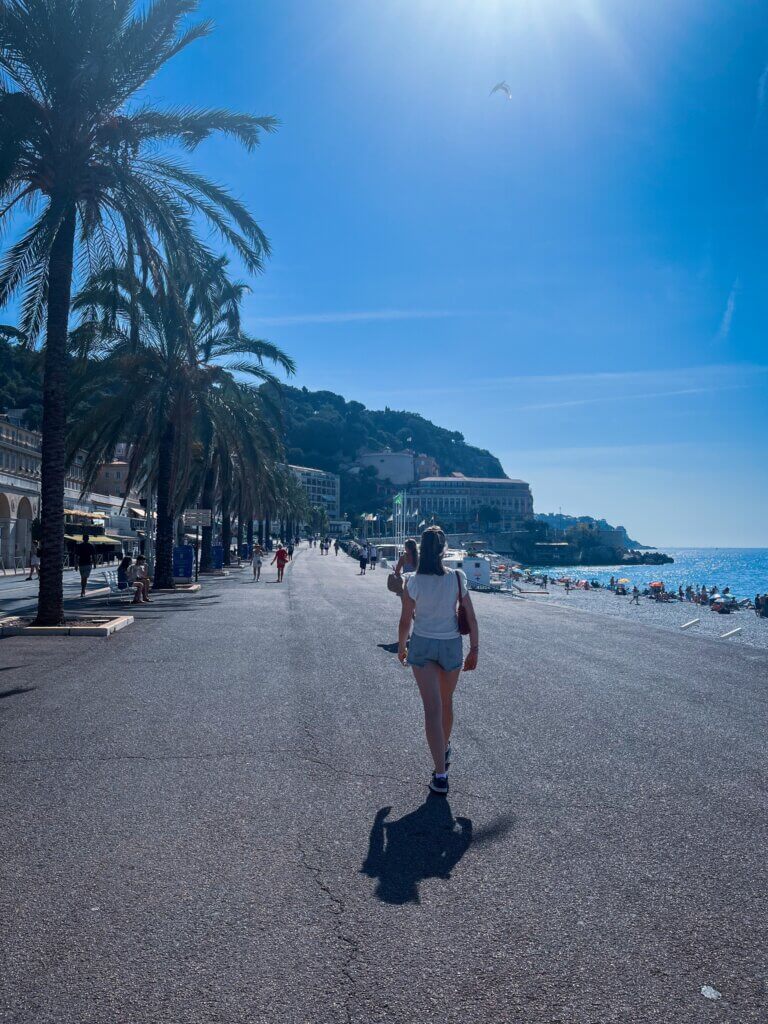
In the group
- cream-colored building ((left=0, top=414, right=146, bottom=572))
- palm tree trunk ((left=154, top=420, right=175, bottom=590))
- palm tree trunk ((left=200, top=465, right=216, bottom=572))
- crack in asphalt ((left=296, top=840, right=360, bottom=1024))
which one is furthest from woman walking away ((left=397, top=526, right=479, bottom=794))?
cream-colored building ((left=0, top=414, right=146, bottom=572))

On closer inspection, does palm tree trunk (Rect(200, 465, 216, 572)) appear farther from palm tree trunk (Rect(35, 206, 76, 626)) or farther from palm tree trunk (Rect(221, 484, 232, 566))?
palm tree trunk (Rect(35, 206, 76, 626))

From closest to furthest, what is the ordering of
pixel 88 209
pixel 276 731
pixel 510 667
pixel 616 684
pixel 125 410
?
pixel 276 731
pixel 616 684
pixel 510 667
pixel 88 209
pixel 125 410

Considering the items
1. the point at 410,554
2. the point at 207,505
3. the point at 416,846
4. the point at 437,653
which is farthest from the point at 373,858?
the point at 207,505

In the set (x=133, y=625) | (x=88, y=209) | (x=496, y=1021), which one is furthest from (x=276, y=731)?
(x=88, y=209)

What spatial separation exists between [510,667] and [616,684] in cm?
163

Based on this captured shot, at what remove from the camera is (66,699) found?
822cm

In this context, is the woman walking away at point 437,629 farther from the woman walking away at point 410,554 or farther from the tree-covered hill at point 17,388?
the tree-covered hill at point 17,388

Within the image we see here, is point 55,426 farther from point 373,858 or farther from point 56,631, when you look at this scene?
Answer: point 373,858

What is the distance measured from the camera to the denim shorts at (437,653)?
18.1 ft

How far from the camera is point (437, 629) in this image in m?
5.58

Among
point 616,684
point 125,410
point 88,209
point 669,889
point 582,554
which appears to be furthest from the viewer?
Answer: point 582,554

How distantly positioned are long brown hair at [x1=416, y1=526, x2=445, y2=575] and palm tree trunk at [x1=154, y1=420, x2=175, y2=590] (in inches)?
770

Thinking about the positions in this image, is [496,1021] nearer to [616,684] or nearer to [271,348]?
[616,684]

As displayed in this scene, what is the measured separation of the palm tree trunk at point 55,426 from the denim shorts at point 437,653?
10061mm
